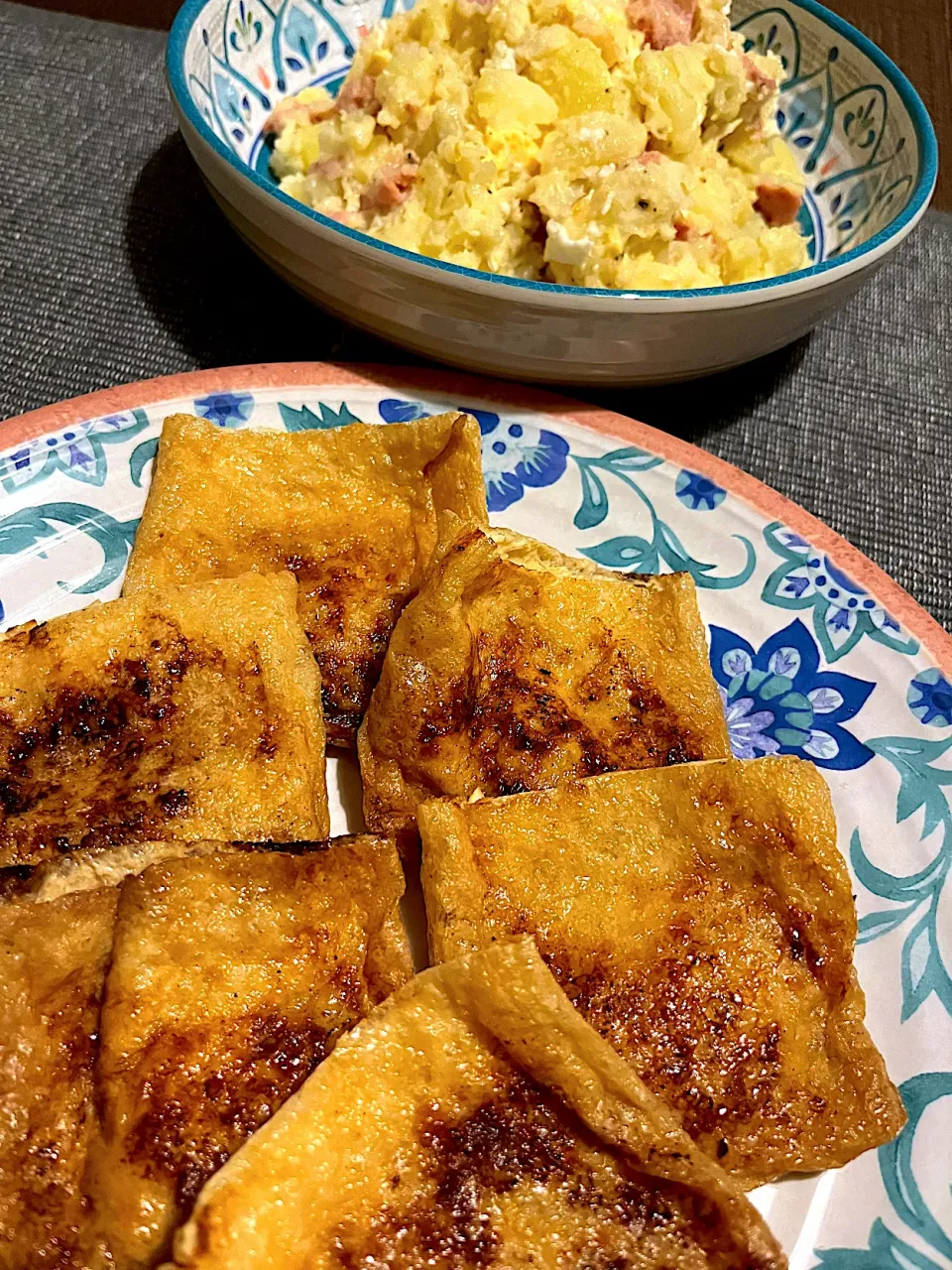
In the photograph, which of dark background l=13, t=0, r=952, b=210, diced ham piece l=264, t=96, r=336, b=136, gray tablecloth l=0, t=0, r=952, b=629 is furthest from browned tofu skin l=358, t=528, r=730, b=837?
dark background l=13, t=0, r=952, b=210

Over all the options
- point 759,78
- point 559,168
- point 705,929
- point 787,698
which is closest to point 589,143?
point 559,168

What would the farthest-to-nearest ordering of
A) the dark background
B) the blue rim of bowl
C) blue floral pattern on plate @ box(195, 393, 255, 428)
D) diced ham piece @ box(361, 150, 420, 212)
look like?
the dark background
diced ham piece @ box(361, 150, 420, 212)
blue floral pattern on plate @ box(195, 393, 255, 428)
the blue rim of bowl

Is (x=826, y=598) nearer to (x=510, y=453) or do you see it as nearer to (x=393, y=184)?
(x=510, y=453)

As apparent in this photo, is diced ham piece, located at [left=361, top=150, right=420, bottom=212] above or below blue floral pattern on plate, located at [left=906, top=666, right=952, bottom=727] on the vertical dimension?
above

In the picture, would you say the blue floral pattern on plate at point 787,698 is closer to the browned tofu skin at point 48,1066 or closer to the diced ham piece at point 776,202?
the browned tofu skin at point 48,1066

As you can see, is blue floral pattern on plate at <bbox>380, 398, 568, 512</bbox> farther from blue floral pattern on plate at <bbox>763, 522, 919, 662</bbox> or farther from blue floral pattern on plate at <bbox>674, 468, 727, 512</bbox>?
blue floral pattern on plate at <bbox>763, 522, 919, 662</bbox>

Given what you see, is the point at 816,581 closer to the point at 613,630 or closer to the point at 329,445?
the point at 613,630
